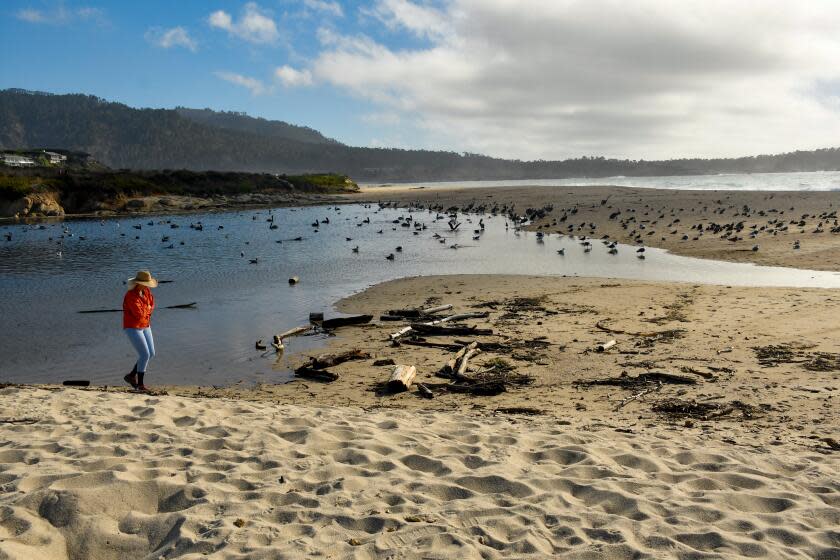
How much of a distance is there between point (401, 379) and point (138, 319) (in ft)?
14.8

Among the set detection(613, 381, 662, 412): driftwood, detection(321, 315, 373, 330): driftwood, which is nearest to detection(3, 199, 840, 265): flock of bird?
detection(321, 315, 373, 330): driftwood

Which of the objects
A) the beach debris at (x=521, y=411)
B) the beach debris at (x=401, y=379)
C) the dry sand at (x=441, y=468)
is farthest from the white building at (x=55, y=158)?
the beach debris at (x=521, y=411)

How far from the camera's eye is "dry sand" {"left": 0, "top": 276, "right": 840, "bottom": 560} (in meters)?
4.65

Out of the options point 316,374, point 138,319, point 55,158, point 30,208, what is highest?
point 55,158

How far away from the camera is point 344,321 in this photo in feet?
47.9

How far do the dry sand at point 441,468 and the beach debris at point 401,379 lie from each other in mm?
200

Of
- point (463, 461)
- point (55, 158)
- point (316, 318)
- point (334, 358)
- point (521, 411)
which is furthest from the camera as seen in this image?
point (55, 158)

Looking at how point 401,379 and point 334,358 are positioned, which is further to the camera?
point 334,358

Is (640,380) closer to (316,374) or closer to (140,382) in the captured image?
(316,374)

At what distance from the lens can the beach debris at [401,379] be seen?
9.55 metres

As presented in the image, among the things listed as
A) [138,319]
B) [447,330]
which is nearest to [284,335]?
[447,330]

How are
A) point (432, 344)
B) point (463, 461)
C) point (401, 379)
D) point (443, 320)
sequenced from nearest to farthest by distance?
point (463, 461), point (401, 379), point (432, 344), point (443, 320)

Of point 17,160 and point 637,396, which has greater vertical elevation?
point 17,160

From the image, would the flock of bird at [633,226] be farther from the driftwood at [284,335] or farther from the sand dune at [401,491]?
the sand dune at [401,491]
